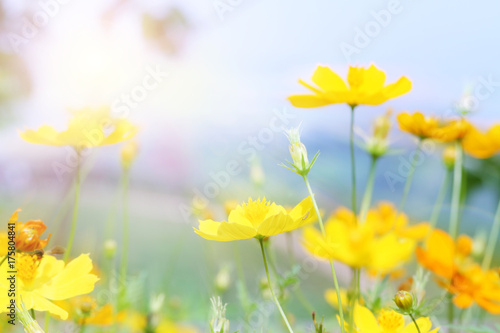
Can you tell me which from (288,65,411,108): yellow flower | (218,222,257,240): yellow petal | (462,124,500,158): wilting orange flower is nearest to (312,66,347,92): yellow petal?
(288,65,411,108): yellow flower

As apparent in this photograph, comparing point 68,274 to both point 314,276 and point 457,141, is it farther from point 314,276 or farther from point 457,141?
point 314,276

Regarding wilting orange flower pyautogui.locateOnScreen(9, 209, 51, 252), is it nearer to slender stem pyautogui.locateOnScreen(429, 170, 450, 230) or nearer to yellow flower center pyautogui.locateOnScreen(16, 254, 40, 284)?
yellow flower center pyautogui.locateOnScreen(16, 254, 40, 284)

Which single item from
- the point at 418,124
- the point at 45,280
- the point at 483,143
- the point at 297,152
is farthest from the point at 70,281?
the point at 483,143

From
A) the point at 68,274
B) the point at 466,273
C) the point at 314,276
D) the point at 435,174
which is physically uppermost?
the point at 68,274

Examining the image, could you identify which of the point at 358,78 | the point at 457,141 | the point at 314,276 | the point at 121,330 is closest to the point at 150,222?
the point at 314,276

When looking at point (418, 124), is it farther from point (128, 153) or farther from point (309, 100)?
point (128, 153)

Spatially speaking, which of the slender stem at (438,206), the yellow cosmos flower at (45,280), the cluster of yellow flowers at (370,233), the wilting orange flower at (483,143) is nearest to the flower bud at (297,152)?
the cluster of yellow flowers at (370,233)
